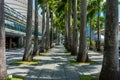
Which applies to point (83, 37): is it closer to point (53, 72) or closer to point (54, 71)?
point (54, 71)

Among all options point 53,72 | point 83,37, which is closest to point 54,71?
point 53,72

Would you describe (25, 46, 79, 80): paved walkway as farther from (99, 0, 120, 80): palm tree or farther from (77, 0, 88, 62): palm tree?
(77, 0, 88, 62): palm tree

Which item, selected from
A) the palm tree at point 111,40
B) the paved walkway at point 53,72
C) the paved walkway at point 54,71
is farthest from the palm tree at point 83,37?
the palm tree at point 111,40

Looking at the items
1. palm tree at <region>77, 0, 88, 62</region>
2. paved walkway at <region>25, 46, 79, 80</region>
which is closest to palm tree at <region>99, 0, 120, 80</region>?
paved walkway at <region>25, 46, 79, 80</region>

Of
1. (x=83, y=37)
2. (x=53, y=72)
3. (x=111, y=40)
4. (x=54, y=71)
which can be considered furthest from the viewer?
(x=83, y=37)

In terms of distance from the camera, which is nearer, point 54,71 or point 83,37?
point 54,71

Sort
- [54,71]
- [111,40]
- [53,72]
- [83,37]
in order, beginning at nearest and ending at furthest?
1. [111,40]
2. [53,72]
3. [54,71]
4. [83,37]

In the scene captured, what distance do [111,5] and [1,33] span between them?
467 centimetres

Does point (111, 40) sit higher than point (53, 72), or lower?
higher

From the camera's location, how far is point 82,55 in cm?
2275

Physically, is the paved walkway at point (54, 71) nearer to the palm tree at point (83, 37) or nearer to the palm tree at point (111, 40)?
the palm tree at point (83, 37)

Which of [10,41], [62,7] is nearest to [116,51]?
[62,7]

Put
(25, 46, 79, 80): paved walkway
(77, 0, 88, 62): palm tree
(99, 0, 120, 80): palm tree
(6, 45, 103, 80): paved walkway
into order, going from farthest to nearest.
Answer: (77, 0, 88, 62): palm tree, (6, 45, 103, 80): paved walkway, (25, 46, 79, 80): paved walkway, (99, 0, 120, 80): palm tree

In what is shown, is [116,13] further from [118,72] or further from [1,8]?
[1,8]
